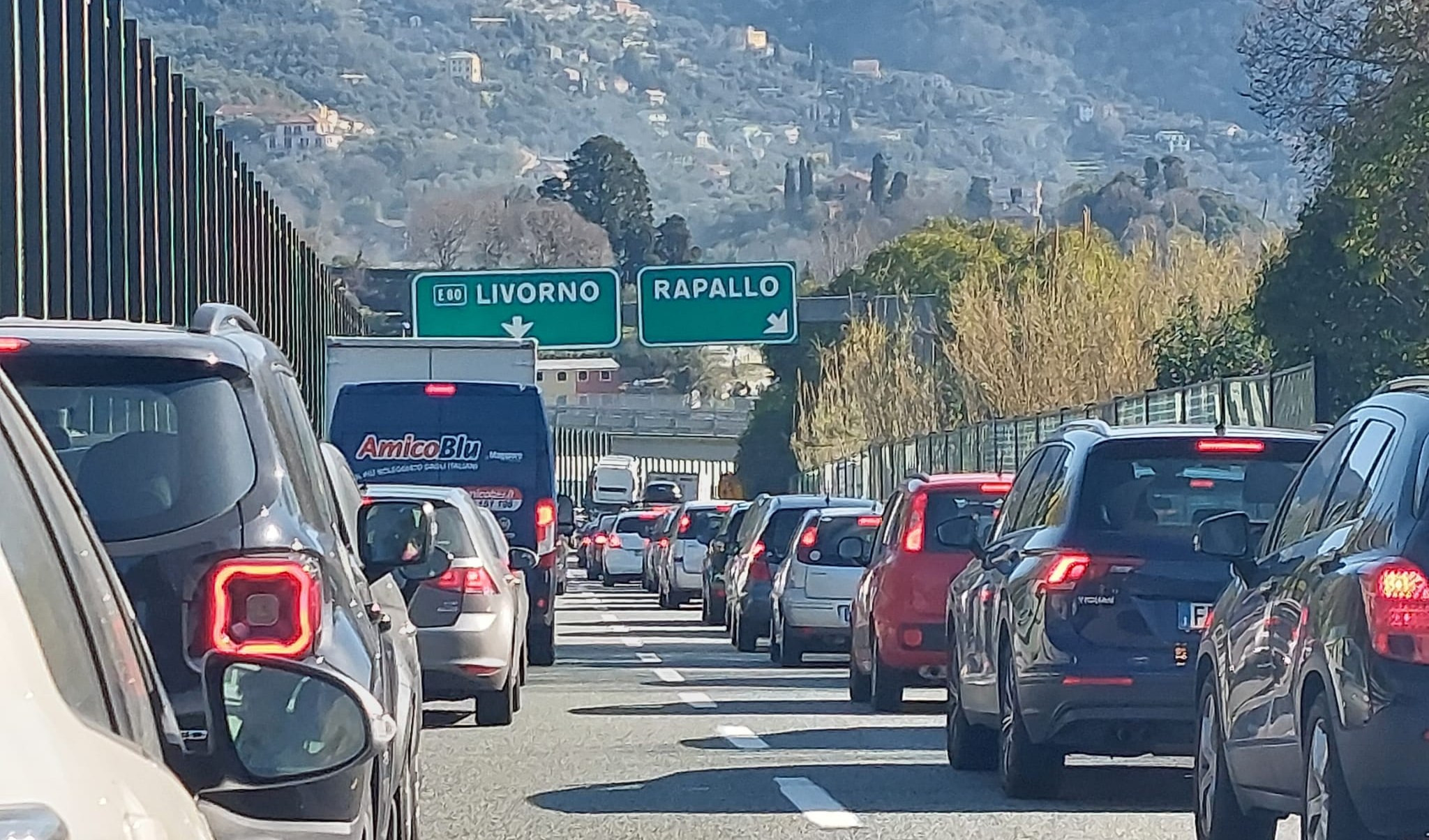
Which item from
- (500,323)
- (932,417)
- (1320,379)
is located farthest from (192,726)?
(932,417)

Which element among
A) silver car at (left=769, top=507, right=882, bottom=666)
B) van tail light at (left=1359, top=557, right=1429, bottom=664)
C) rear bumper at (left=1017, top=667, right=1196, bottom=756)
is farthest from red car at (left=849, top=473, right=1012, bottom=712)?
van tail light at (left=1359, top=557, right=1429, bottom=664)

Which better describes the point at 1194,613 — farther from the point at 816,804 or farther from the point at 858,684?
the point at 858,684

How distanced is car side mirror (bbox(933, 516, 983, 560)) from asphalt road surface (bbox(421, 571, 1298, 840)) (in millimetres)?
1055

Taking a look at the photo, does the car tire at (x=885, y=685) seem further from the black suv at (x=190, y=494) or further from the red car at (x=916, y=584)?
the black suv at (x=190, y=494)

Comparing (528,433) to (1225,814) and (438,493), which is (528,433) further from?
(1225,814)

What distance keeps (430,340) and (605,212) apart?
138 m

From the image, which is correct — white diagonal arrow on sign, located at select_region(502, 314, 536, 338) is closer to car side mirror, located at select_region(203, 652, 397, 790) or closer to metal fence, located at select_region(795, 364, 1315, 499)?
metal fence, located at select_region(795, 364, 1315, 499)

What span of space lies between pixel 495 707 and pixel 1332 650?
9.31 m

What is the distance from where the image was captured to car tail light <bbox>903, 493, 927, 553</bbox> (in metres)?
17.4

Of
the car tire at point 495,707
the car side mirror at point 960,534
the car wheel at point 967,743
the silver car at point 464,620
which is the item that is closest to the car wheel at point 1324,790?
the car wheel at point 967,743

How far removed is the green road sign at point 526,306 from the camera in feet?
159

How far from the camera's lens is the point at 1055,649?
38.6 ft

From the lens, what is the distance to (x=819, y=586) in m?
23.1

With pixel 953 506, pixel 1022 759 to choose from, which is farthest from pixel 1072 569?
pixel 953 506
